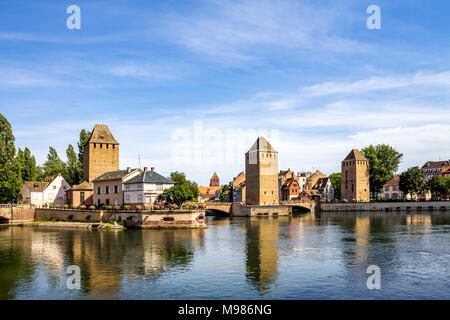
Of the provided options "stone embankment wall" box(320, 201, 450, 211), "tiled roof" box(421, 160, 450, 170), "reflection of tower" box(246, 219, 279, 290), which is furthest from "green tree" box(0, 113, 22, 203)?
"tiled roof" box(421, 160, 450, 170)

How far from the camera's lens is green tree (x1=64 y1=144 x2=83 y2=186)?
279 ft

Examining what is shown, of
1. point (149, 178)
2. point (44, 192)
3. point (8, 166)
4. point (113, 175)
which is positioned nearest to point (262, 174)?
point (113, 175)

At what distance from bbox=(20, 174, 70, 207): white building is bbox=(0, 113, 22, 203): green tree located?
10.7 metres

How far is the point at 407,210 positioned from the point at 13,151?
3300 inches

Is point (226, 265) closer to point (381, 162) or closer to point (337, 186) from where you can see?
point (381, 162)

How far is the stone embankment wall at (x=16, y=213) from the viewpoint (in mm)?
68438

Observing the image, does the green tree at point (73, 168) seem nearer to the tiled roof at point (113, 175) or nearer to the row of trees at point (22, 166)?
the row of trees at point (22, 166)

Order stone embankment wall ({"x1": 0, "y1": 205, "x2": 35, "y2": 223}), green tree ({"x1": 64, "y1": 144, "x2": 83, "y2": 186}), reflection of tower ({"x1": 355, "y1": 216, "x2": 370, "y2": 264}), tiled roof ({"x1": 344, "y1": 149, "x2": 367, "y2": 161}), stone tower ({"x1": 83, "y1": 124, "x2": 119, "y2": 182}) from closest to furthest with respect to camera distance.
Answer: reflection of tower ({"x1": 355, "y1": 216, "x2": 370, "y2": 264}) < stone embankment wall ({"x1": 0, "y1": 205, "x2": 35, "y2": 223}) < stone tower ({"x1": 83, "y1": 124, "x2": 119, "y2": 182}) < green tree ({"x1": 64, "y1": 144, "x2": 83, "y2": 186}) < tiled roof ({"x1": 344, "y1": 149, "x2": 367, "y2": 161})

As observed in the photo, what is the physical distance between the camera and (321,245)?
4212 centimetres

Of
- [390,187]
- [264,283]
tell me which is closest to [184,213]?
[264,283]

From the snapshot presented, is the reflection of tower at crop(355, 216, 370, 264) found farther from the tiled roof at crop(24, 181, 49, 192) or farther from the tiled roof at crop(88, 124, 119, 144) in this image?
the tiled roof at crop(24, 181, 49, 192)

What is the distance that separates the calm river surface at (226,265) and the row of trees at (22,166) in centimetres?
1948

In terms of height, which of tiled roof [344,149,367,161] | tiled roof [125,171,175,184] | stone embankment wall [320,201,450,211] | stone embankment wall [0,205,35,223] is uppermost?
tiled roof [344,149,367,161]
